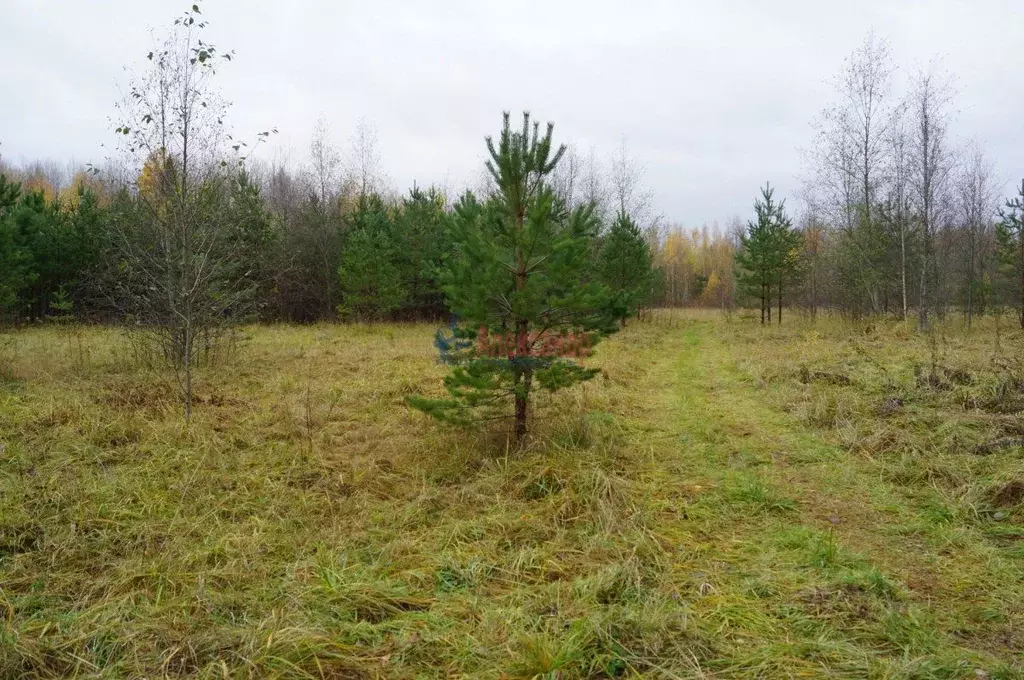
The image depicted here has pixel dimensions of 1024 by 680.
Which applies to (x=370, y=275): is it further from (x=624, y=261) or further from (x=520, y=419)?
(x=520, y=419)

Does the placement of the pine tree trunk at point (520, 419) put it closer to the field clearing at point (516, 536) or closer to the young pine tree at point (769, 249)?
the field clearing at point (516, 536)

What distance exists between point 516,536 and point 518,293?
2262 mm

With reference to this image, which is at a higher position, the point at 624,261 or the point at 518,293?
the point at 624,261

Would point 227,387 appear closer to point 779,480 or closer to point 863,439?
point 779,480

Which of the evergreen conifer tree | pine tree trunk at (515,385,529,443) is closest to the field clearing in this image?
pine tree trunk at (515,385,529,443)

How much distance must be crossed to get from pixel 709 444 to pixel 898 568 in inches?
111

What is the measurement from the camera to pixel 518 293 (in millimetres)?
5445

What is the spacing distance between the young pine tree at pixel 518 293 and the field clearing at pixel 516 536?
2.44ft

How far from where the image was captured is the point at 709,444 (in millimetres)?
6410

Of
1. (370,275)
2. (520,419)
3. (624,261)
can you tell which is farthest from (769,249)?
(520,419)

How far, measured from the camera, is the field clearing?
109 inches

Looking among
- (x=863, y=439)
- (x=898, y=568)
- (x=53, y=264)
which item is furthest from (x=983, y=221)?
(x=53, y=264)

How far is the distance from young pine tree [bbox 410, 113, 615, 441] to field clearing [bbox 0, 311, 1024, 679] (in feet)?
2.44

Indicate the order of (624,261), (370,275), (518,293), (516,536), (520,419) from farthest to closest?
(624,261) < (370,275) < (520,419) < (518,293) < (516,536)
